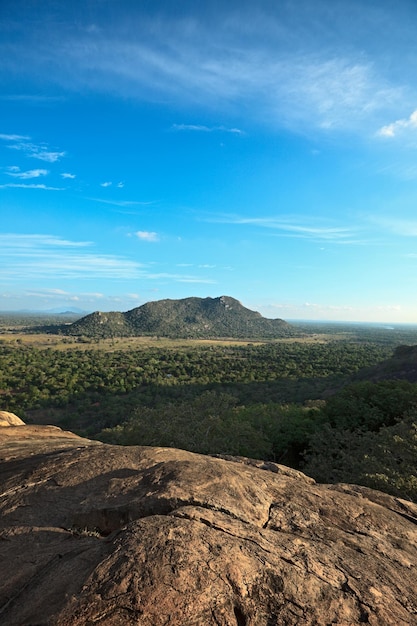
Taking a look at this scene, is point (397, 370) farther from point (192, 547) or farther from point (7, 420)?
point (192, 547)

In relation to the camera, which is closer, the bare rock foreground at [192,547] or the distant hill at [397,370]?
the bare rock foreground at [192,547]

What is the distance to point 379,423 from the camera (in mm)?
30547

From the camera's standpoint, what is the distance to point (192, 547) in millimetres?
4902

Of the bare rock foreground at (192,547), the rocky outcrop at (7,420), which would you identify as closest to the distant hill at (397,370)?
the rocky outcrop at (7,420)

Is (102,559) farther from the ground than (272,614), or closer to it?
farther from the ground

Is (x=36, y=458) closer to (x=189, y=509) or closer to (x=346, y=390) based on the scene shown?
(x=189, y=509)

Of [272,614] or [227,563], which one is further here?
[227,563]

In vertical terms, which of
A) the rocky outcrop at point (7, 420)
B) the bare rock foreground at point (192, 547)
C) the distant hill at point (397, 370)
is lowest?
the distant hill at point (397, 370)

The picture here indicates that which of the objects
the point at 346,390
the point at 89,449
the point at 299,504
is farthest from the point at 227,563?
the point at 346,390

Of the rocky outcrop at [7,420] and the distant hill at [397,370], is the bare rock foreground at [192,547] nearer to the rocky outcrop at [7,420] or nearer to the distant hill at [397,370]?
the rocky outcrop at [7,420]

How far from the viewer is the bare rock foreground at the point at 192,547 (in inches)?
167

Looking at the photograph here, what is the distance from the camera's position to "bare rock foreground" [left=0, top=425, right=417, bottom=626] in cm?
425

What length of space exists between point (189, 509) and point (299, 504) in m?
2.76

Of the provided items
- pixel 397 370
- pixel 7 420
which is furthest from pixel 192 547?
pixel 397 370
